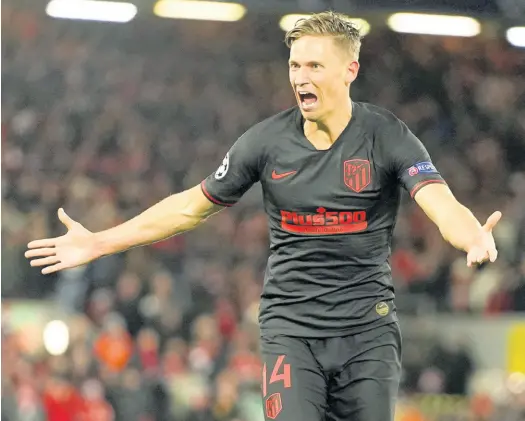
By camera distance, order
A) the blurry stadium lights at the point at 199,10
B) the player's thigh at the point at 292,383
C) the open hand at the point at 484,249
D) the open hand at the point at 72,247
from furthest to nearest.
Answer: the blurry stadium lights at the point at 199,10 → the open hand at the point at 72,247 → the player's thigh at the point at 292,383 → the open hand at the point at 484,249

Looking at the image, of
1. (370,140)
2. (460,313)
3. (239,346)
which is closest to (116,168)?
(239,346)

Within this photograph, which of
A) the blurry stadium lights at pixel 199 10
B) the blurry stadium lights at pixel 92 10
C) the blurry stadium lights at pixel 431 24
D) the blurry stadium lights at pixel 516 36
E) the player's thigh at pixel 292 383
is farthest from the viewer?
the blurry stadium lights at pixel 516 36

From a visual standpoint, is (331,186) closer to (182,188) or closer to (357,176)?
(357,176)

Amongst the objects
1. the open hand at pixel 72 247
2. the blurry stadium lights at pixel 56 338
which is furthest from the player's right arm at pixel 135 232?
the blurry stadium lights at pixel 56 338

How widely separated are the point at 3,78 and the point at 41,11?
951 mm

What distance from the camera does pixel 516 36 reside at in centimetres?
1273

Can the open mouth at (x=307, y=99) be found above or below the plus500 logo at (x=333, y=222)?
above

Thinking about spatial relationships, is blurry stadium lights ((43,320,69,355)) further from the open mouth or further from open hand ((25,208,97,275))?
the open mouth

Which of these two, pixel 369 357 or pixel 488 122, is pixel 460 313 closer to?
pixel 488 122

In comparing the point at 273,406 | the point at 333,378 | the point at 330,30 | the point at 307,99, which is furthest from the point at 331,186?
the point at 273,406

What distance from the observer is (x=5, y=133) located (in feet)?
37.9

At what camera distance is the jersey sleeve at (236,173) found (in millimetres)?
3961

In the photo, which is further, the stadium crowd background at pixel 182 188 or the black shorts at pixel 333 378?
the stadium crowd background at pixel 182 188

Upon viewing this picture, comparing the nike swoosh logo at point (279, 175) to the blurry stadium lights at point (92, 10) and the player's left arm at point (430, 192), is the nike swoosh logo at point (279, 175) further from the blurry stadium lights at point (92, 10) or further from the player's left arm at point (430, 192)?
the blurry stadium lights at point (92, 10)
